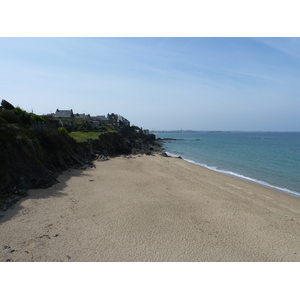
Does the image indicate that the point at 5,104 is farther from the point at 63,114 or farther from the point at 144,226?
the point at 63,114

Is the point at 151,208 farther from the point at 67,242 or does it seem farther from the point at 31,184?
the point at 31,184

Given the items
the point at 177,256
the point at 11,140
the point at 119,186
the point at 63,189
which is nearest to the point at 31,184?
the point at 63,189

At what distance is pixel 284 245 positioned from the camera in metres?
9.69

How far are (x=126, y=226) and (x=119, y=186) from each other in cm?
714

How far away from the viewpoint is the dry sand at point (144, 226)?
8.41 meters

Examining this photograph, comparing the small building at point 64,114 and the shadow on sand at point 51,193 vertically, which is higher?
the small building at point 64,114

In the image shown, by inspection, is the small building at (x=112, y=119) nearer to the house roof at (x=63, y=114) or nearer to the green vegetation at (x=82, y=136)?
the house roof at (x=63, y=114)

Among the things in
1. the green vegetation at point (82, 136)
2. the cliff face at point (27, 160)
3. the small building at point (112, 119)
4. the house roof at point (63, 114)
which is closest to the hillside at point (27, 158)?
the cliff face at point (27, 160)

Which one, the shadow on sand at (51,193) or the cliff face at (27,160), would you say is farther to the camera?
the cliff face at (27,160)

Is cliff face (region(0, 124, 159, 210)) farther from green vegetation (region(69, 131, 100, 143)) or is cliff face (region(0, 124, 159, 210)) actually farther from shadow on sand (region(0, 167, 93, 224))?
green vegetation (region(69, 131, 100, 143))

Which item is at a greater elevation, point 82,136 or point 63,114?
point 63,114

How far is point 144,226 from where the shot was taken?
10.7 m

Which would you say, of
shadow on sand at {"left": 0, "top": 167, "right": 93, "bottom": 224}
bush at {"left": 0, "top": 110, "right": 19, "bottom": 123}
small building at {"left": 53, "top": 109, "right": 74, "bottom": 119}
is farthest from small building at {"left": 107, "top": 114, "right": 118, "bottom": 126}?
shadow on sand at {"left": 0, "top": 167, "right": 93, "bottom": 224}

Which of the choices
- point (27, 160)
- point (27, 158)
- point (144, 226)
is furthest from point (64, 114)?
point (144, 226)
